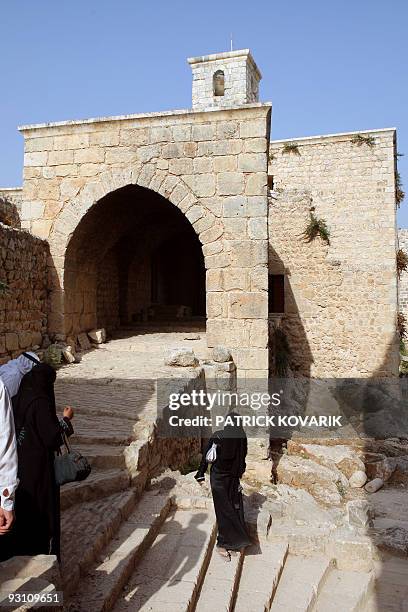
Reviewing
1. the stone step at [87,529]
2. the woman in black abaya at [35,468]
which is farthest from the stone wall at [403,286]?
the woman in black abaya at [35,468]

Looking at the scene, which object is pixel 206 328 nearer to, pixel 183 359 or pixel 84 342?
pixel 183 359

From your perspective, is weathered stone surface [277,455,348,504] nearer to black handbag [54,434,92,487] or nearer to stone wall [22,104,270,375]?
stone wall [22,104,270,375]

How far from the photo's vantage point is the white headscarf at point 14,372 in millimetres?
2702

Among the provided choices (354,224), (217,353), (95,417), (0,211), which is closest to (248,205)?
(217,353)

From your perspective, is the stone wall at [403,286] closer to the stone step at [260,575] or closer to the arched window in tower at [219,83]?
the arched window in tower at [219,83]

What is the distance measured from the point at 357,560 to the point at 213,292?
436cm

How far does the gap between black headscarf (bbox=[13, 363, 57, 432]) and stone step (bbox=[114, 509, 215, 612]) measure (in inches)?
57.6

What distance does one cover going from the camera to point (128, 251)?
12055 mm

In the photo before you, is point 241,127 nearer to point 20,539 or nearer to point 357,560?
point 357,560

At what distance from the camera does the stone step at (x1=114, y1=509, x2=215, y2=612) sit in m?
3.16

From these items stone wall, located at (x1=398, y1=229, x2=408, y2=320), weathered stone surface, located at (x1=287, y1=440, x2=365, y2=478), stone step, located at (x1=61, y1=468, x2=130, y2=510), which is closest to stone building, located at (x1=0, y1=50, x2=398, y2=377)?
weathered stone surface, located at (x1=287, y1=440, x2=365, y2=478)

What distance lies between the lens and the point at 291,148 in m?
14.9

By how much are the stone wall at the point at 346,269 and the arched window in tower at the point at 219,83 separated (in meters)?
5.24

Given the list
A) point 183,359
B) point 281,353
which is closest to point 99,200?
point 183,359
